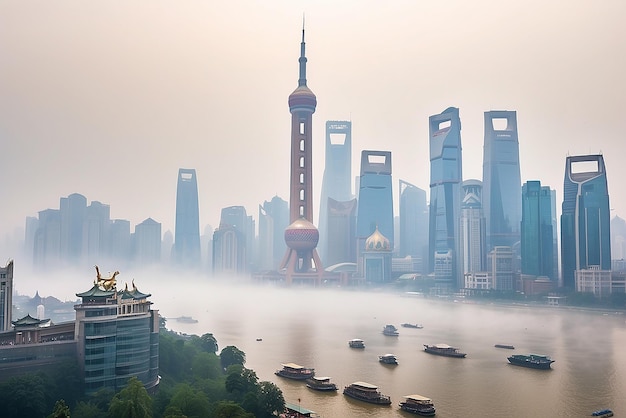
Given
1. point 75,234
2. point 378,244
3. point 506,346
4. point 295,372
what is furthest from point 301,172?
point 295,372

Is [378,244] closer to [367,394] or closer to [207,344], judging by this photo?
[207,344]

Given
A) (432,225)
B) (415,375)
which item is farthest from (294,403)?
(432,225)

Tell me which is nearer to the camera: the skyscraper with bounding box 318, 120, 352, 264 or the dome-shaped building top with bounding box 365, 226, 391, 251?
the dome-shaped building top with bounding box 365, 226, 391, 251

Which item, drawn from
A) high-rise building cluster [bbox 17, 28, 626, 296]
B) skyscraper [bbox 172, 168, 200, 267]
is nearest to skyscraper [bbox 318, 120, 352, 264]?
high-rise building cluster [bbox 17, 28, 626, 296]

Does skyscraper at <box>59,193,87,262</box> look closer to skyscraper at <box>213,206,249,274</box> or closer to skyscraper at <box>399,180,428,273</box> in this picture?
skyscraper at <box>213,206,249,274</box>

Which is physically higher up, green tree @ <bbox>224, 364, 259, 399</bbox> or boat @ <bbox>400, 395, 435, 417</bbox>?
green tree @ <bbox>224, 364, 259, 399</bbox>

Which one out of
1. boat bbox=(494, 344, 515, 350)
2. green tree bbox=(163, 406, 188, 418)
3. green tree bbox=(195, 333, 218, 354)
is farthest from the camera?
boat bbox=(494, 344, 515, 350)

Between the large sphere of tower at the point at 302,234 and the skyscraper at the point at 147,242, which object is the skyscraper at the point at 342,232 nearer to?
the large sphere of tower at the point at 302,234
